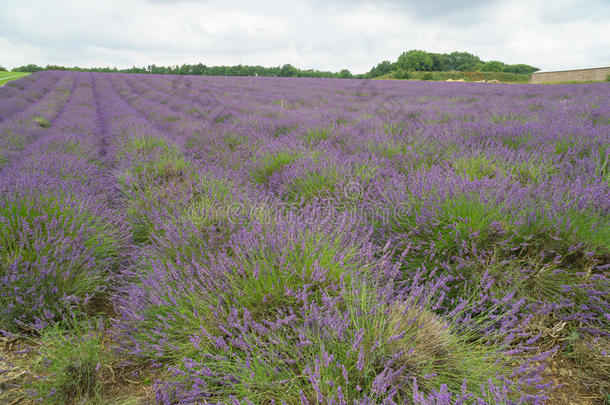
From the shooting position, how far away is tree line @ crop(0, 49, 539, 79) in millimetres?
37844

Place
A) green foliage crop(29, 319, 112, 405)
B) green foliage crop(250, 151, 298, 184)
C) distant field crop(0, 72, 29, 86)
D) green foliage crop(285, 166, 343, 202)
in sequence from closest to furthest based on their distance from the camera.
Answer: green foliage crop(29, 319, 112, 405) < green foliage crop(285, 166, 343, 202) < green foliage crop(250, 151, 298, 184) < distant field crop(0, 72, 29, 86)

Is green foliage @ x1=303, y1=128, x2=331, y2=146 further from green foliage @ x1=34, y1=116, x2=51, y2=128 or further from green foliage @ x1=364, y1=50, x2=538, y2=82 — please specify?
green foliage @ x1=364, y1=50, x2=538, y2=82

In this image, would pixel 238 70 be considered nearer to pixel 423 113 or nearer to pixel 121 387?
pixel 423 113

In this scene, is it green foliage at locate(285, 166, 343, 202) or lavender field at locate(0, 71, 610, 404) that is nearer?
lavender field at locate(0, 71, 610, 404)

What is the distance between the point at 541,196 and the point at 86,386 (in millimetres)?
2759

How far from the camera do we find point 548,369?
1.47 m

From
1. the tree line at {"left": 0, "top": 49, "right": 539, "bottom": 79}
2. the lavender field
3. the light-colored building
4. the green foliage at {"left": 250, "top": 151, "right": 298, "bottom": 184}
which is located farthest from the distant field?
the light-colored building

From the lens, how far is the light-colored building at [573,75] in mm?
27572

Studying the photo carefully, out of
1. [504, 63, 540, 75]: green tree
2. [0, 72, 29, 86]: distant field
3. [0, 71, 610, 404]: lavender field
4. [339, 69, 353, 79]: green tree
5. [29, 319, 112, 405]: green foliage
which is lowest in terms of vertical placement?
[29, 319, 112, 405]: green foliage

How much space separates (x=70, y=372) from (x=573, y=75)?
1591 inches

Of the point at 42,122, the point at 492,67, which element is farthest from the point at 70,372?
the point at 492,67

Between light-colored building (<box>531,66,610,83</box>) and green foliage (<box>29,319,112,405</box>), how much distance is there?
118 ft

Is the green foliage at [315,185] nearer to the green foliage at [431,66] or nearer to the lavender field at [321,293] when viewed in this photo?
the lavender field at [321,293]

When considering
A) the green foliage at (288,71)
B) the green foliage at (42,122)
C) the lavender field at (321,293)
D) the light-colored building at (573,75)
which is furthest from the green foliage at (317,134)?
the green foliage at (288,71)
